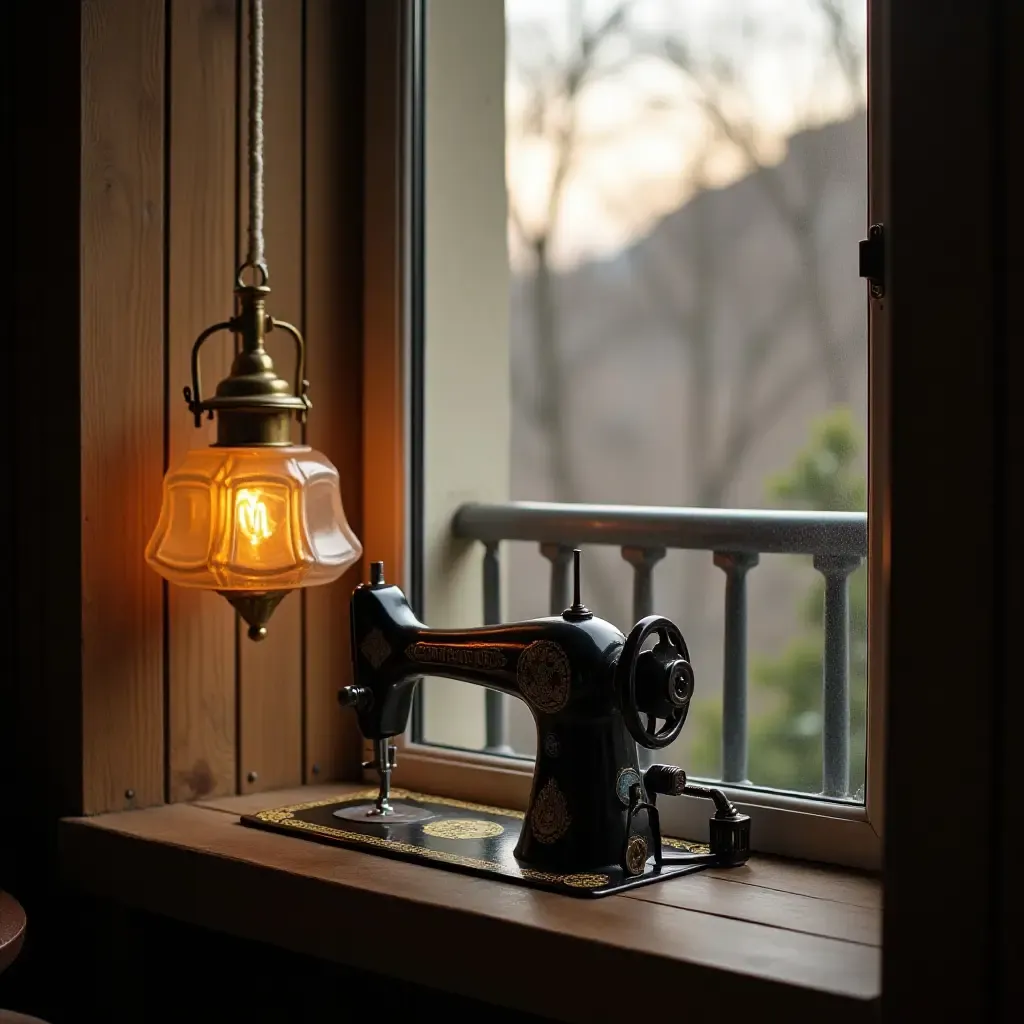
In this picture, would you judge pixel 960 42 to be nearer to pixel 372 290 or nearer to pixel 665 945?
pixel 665 945

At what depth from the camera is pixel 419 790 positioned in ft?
6.95

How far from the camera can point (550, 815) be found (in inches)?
65.3

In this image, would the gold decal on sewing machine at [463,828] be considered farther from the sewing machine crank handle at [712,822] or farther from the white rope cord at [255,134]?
the white rope cord at [255,134]

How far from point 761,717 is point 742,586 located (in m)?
0.18

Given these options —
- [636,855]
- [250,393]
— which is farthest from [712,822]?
[250,393]

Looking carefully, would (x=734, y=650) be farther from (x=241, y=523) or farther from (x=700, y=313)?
(x=241, y=523)

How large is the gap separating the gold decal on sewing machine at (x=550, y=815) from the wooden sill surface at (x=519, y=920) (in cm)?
8

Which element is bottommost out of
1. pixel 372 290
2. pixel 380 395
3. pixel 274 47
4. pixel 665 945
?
pixel 665 945

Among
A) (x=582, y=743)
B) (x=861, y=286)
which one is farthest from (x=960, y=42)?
(x=582, y=743)

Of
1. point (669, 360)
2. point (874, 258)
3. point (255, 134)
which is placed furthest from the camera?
point (669, 360)

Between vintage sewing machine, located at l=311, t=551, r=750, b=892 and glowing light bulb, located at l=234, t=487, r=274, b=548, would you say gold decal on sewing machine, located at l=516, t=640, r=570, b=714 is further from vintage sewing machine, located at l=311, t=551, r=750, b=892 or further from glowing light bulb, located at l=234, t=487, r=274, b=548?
glowing light bulb, located at l=234, t=487, r=274, b=548

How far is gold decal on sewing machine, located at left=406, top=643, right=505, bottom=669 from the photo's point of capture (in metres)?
1.72

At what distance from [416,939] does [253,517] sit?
601 millimetres

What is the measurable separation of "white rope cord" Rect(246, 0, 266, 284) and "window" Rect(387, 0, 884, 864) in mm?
286
